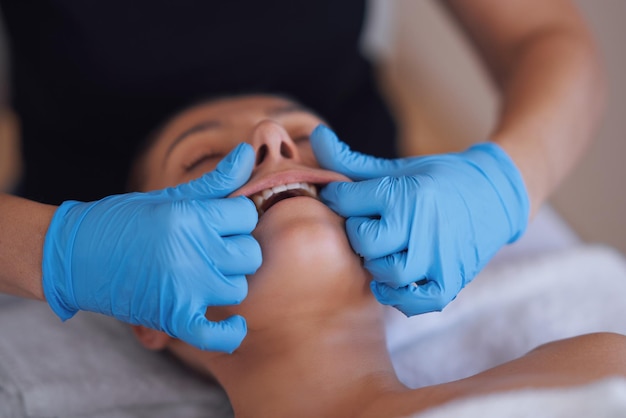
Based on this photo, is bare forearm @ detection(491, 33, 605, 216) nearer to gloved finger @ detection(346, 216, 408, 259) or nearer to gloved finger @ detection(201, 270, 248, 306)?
gloved finger @ detection(346, 216, 408, 259)

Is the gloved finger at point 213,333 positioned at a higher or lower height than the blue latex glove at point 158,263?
lower

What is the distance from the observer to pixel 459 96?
104 inches

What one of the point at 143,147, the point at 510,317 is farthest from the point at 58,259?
the point at 510,317

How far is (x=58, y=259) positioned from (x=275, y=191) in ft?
1.12

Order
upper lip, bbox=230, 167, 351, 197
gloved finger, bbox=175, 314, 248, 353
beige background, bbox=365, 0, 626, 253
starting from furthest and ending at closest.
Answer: beige background, bbox=365, 0, 626, 253 < upper lip, bbox=230, 167, 351, 197 < gloved finger, bbox=175, 314, 248, 353

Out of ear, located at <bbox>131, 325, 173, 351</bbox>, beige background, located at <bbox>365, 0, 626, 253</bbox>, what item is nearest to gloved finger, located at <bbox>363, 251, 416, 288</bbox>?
ear, located at <bbox>131, 325, 173, 351</bbox>

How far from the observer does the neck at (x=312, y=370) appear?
982 millimetres

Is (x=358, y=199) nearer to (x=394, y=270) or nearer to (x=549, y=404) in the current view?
(x=394, y=270)

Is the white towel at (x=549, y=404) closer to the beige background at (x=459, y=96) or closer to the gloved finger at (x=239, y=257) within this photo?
the gloved finger at (x=239, y=257)

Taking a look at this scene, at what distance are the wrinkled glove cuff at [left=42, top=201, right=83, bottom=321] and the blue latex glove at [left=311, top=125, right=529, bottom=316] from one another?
392 millimetres

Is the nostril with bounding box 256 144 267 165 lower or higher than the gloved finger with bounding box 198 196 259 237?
higher

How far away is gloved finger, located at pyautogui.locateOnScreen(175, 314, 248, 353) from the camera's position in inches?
34.8

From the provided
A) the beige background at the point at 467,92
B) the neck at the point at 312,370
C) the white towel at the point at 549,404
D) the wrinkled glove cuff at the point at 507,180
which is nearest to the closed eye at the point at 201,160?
the neck at the point at 312,370

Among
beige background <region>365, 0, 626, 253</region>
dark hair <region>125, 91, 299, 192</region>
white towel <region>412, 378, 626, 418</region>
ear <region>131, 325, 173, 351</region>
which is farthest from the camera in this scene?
beige background <region>365, 0, 626, 253</region>
